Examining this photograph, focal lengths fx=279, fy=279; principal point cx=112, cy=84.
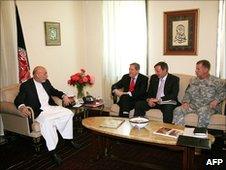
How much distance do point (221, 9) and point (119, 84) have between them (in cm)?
205

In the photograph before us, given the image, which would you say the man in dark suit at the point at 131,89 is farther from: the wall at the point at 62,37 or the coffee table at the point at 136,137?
the wall at the point at 62,37

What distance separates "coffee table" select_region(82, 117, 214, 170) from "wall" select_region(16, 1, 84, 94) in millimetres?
2215

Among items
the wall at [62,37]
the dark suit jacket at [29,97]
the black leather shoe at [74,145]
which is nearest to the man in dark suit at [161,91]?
the black leather shoe at [74,145]

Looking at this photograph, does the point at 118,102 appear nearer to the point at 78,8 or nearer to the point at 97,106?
the point at 97,106

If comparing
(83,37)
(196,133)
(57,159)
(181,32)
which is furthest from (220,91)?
(83,37)

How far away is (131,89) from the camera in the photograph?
4531 mm

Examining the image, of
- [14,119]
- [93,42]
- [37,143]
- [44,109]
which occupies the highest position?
[93,42]

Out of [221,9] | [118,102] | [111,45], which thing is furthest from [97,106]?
[221,9]

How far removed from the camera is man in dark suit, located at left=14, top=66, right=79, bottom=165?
3.50 m

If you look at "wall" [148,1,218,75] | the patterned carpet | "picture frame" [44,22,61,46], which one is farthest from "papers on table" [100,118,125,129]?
"picture frame" [44,22,61,46]

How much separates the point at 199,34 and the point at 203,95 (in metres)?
1.37

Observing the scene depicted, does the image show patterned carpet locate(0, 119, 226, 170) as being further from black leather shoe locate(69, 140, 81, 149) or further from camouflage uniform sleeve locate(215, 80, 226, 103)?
camouflage uniform sleeve locate(215, 80, 226, 103)

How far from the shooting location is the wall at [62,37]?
4918mm

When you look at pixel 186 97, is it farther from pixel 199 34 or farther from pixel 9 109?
pixel 9 109
